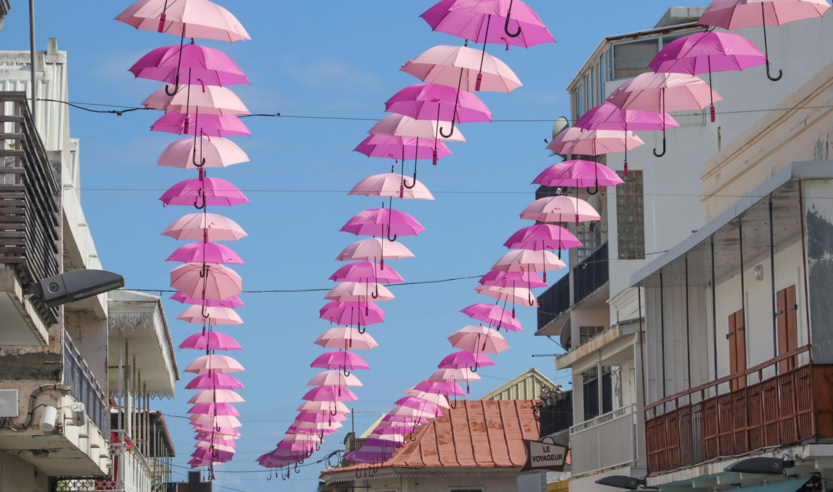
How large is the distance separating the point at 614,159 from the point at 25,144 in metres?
20.9

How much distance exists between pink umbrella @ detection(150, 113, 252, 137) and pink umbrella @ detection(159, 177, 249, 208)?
1046 mm

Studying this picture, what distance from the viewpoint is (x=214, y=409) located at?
35.7 metres

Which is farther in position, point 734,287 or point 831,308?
point 734,287

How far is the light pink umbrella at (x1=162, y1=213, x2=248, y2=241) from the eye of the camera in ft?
66.0

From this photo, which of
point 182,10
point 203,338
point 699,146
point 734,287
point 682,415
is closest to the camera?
point 182,10

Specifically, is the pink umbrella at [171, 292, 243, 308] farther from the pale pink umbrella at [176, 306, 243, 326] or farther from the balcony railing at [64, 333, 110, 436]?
the balcony railing at [64, 333, 110, 436]

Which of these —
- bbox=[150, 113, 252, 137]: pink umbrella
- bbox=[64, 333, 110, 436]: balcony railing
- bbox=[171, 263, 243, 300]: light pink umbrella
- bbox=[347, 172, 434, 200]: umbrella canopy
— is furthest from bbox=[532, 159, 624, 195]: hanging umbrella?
bbox=[64, 333, 110, 436]: balcony railing

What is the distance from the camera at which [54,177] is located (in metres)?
15.4

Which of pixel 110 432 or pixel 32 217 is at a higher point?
pixel 32 217

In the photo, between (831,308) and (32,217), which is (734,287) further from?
(32,217)

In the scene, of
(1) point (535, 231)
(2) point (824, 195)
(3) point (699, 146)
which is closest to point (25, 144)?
(2) point (824, 195)

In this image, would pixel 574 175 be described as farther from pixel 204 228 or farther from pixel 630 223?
pixel 630 223

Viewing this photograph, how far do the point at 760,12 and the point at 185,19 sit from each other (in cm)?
613

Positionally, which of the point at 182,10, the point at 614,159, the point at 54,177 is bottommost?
the point at 54,177
